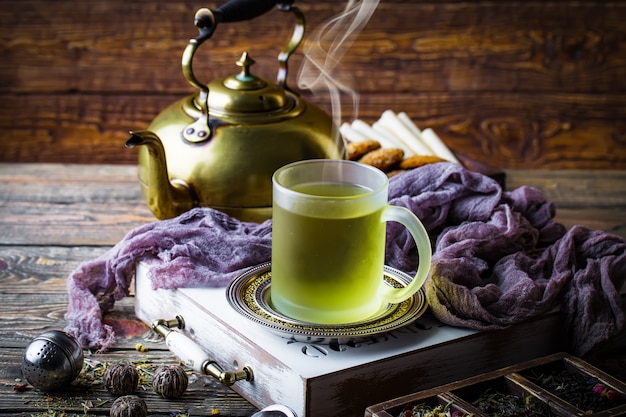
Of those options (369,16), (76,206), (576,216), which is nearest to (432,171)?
(576,216)

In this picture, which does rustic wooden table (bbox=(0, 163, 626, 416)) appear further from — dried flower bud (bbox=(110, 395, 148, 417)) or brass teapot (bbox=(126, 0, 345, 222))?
brass teapot (bbox=(126, 0, 345, 222))

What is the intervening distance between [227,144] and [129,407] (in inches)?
21.4

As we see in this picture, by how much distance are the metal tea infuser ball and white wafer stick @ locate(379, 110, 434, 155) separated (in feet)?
2.96

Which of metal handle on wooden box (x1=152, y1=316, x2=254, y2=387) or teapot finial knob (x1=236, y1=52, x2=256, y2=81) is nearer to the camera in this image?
metal handle on wooden box (x1=152, y1=316, x2=254, y2=387)

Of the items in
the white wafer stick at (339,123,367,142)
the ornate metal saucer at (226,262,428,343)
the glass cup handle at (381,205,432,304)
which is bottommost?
the ornate metal saucer at (226,262,428,343)

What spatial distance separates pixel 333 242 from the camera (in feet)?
3.30

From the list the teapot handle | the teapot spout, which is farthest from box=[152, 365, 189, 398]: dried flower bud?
the teapot handle

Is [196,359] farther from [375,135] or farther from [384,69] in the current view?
[384,69]

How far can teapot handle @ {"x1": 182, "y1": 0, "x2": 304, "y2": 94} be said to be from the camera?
138cm

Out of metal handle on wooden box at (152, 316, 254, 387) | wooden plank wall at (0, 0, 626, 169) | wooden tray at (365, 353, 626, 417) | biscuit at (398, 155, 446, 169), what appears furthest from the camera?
wooden plank wall at (0, 0, 626, 169)

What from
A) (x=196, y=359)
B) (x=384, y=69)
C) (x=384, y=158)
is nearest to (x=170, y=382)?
(x=196, y=359)

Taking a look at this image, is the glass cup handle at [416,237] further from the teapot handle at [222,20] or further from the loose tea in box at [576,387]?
the teapot handle at [222,20]

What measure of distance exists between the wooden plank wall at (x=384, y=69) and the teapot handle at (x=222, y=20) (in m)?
0.81

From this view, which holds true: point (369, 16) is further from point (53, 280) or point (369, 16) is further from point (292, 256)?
point (292, 256)
